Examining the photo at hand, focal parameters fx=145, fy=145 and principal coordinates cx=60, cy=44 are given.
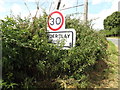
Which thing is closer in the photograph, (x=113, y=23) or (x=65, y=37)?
(x=65, y=37)

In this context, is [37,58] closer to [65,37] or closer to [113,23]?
[65,37]

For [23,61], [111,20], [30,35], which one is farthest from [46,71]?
[111,20]

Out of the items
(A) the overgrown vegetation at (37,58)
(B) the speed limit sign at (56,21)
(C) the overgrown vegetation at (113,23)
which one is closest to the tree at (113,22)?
(C) the overgrown vegetation at (113,23)

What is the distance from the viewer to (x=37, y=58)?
286cm

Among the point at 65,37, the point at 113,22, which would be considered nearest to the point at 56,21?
the point at 65,37

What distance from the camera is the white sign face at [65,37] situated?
8.86 ft

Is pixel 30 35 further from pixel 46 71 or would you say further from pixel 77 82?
pixel 77 82

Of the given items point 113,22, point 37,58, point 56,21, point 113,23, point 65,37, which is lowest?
point 37,58

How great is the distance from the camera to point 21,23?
3.08 m

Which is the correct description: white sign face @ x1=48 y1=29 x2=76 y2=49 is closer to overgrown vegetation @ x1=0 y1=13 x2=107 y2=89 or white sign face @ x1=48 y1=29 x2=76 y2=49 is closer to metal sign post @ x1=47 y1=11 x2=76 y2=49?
metal sign post @ x1=47 y1=11 x2=76 y2=49

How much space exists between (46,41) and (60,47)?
12.0 inches

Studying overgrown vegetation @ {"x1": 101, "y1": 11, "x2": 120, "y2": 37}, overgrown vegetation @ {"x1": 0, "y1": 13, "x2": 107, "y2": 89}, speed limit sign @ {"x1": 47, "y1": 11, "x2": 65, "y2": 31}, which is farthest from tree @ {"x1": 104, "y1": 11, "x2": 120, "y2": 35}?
speed limit sign @ {"x1": 47, "y1": 11, "x2": 65, "y2": 31}

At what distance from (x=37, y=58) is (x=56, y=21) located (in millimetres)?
Answer: 818

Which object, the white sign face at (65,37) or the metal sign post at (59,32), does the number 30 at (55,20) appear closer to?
the metal sign post at (59,32)
